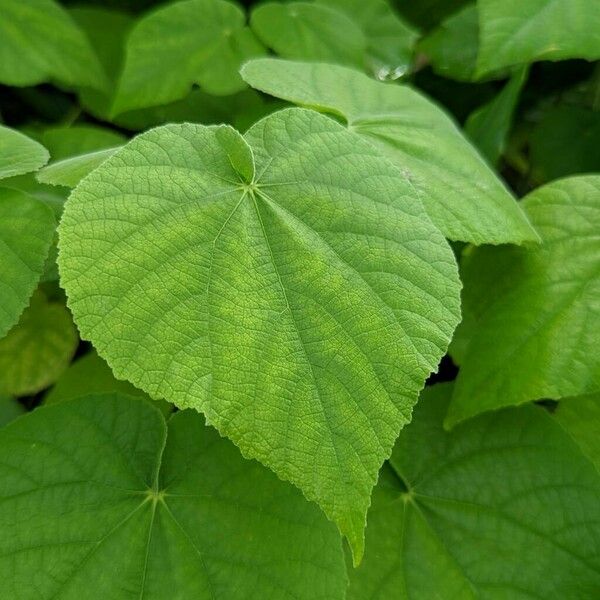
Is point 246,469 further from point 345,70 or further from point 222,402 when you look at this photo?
point 345,70

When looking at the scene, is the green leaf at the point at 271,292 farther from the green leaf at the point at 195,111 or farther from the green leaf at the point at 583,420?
the green leaf at the point at 195,111

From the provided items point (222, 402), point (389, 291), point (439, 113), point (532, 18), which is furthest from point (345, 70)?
point (222, 402)

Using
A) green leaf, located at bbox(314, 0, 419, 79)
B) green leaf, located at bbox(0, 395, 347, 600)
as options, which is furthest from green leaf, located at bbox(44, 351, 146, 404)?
green leaf, located at bbox(314, 0, 419, 79)

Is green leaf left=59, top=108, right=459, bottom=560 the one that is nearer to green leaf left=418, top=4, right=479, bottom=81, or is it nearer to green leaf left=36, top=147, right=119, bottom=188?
green leaf left=36, top=147, right=119, bottom=188

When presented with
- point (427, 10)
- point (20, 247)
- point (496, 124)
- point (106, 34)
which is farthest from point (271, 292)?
point (427, 10)

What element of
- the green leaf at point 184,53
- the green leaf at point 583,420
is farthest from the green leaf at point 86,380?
the green leaf at point 583,420
